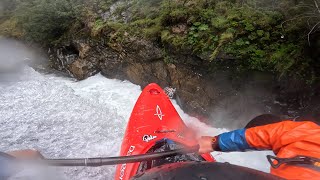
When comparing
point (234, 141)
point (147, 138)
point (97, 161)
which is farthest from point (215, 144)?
point (147, 138)

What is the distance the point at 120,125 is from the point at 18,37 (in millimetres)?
6219

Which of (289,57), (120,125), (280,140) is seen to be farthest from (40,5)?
(280,140)

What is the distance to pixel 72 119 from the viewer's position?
6.24 m

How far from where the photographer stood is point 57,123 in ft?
20.1

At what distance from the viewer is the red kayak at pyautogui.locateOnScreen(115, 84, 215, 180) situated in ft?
12.0

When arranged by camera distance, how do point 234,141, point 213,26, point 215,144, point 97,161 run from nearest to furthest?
point 97,161 < point 234,141 < point 215,144 < point 213,26

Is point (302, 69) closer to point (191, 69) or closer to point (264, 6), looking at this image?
point (264, 6)

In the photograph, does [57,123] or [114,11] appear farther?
[114,11]

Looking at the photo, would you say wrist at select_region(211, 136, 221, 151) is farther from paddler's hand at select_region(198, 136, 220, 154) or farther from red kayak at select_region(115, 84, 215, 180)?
→ red kayak at select_region(115, 84, 215, 180)

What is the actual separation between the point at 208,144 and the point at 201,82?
127 inches

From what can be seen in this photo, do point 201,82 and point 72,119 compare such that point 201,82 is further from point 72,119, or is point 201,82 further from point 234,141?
point 234,141

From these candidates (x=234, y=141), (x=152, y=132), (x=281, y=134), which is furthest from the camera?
(x=152, y=132)

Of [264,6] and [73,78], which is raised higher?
[264,6]

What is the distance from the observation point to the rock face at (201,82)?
4770mm
